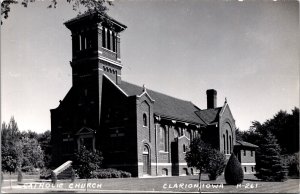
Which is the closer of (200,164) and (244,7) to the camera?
(244,7)

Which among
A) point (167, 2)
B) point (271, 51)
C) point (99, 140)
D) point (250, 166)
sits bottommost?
point (250, 166)

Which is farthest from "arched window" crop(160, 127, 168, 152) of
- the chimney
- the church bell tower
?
the chimney

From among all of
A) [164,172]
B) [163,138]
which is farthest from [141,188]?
[163,138]

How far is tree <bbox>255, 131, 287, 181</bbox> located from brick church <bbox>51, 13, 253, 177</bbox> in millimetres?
10921

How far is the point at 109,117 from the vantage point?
136 ft

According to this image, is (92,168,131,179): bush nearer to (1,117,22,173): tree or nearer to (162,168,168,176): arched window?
(162,168,168,176): arched window

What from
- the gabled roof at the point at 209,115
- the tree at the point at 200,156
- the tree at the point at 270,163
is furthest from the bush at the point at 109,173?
the gabled roof at the point at 209,115

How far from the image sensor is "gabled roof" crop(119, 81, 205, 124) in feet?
151

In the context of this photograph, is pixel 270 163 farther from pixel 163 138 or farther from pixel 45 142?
pixel 45 142

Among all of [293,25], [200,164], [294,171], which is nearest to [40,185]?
[200,164]

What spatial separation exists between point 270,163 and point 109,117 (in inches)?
661

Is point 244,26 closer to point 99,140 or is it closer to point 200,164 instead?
point 200,164

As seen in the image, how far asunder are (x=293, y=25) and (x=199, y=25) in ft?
18.7

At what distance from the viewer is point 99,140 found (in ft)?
137
